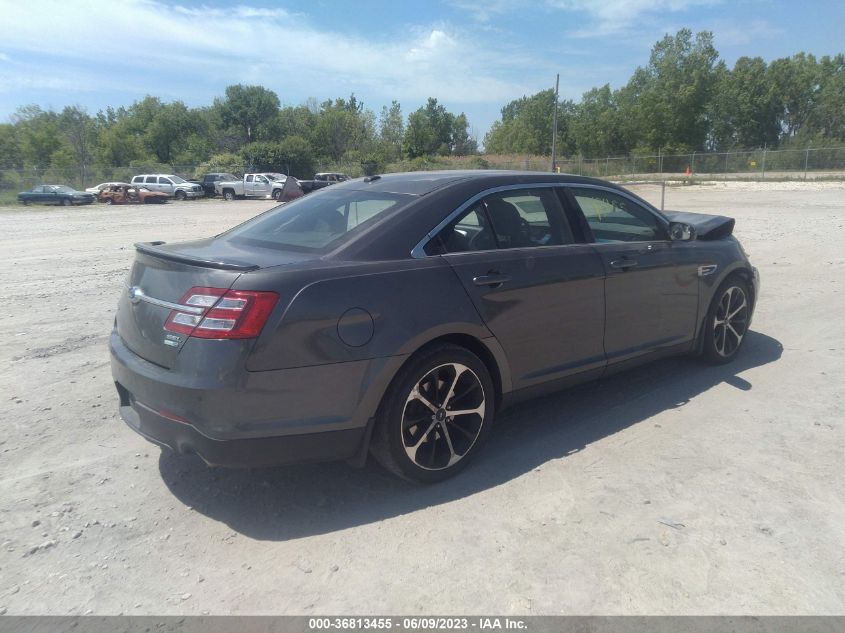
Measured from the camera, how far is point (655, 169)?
6112 centimetres

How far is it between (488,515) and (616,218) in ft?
8.34

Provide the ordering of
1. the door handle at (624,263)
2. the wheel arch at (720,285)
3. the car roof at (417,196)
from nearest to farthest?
1. the car roof at (417,196)
2. the door handle at (624,263)
3. the wheel arch at (720,285)

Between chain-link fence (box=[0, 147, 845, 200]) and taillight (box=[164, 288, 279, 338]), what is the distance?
131 ft

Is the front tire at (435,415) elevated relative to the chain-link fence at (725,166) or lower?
lower

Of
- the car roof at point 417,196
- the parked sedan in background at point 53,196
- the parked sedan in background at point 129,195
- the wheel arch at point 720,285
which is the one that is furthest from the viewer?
the parked sedan in background at point 129,195

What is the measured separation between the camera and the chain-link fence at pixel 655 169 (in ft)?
155

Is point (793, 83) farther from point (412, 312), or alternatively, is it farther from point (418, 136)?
point (412, 312)

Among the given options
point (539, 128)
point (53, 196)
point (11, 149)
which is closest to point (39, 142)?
point (11, 149)

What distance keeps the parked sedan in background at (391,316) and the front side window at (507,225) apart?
1cm

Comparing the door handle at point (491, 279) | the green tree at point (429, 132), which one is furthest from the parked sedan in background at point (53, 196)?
the green tree at point (429, 132)

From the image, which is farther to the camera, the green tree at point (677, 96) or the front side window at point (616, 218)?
the green tree at point (677, 96)

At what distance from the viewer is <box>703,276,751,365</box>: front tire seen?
17.3ft

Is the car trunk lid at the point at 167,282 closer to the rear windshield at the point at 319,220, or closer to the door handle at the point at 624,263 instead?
the rear windshield at the point at 319,220

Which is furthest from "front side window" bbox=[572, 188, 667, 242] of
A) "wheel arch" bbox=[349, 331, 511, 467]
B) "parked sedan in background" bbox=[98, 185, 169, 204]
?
"parked sedan in background" bbox=[98, 185, 169, 204]
